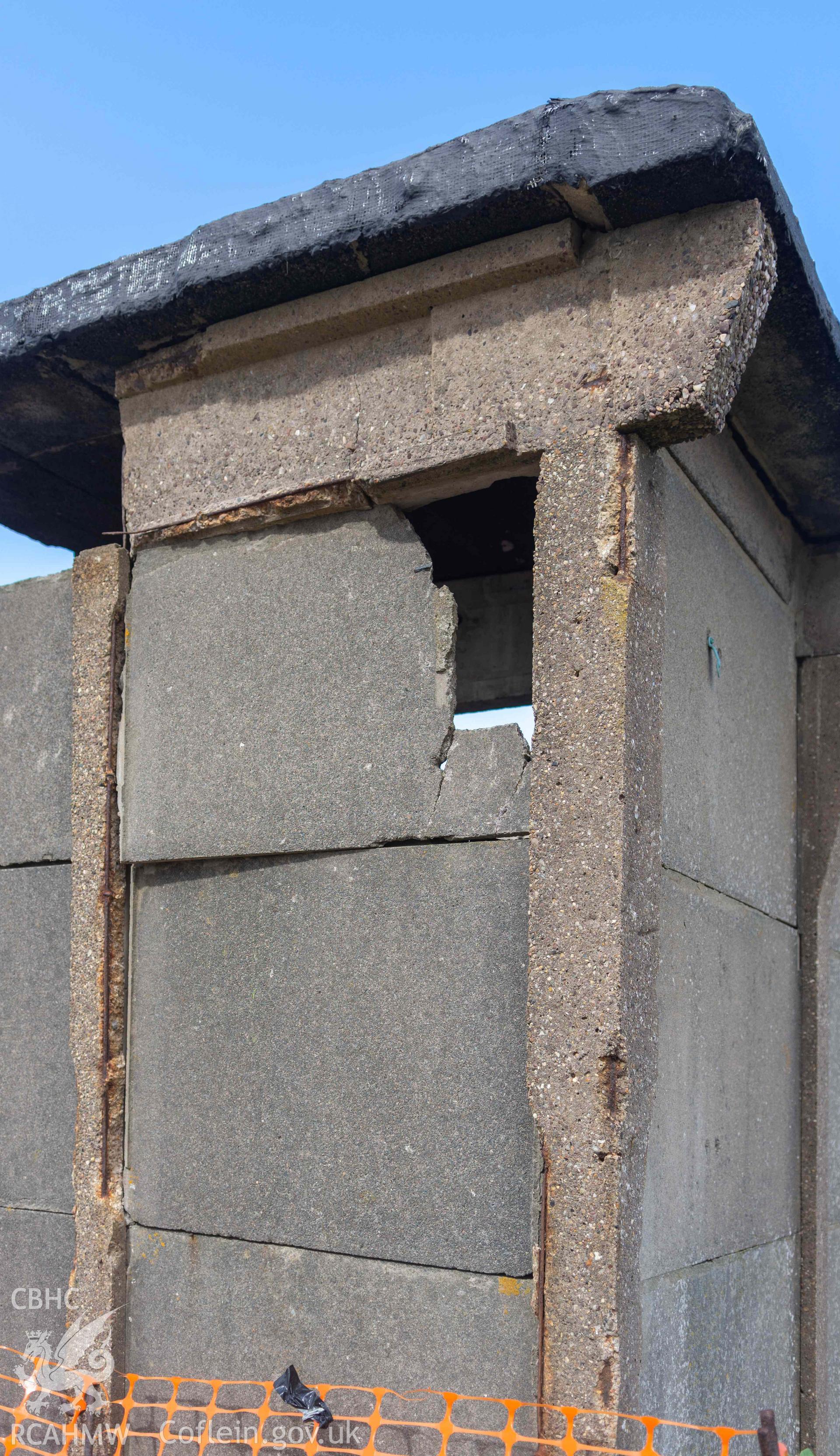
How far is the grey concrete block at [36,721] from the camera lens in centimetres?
388

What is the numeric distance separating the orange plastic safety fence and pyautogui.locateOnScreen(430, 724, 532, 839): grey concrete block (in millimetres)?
1299

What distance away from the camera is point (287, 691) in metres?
3.35

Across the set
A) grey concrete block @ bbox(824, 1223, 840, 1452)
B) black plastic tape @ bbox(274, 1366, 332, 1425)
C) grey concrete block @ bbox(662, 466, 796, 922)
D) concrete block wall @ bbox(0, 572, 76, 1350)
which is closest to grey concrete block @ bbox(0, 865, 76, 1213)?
concrete block wall @ bbox(0, 572, 76, 1350)

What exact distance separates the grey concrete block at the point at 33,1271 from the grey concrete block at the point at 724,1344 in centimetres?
173

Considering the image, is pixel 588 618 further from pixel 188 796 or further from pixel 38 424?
pixel 38 424

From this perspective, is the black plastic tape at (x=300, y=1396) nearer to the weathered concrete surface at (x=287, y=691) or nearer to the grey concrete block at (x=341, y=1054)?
the grey concrete block at (x=341, y=1054)

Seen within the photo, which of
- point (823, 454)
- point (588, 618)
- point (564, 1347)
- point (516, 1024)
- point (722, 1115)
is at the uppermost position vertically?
point (823, 454)

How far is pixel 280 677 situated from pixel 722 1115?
1.78 m

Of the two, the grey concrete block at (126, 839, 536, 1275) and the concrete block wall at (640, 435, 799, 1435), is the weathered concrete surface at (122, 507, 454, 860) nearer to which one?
the grey concrete block at (126, 839, 536, 1275)

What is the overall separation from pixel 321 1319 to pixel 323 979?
84 cm

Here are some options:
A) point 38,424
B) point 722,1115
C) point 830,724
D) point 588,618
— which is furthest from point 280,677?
point 830,724

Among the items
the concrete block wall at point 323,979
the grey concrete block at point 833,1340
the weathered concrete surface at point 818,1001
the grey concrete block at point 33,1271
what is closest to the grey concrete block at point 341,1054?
the concrete block wall at point 323,979

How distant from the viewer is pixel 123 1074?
348cm

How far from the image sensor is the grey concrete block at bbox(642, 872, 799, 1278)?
302cm
